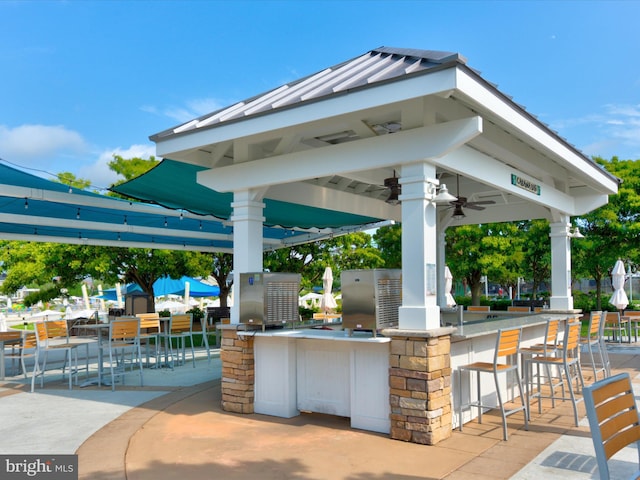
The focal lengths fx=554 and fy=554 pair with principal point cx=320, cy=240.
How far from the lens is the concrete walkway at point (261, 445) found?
14.2 ft

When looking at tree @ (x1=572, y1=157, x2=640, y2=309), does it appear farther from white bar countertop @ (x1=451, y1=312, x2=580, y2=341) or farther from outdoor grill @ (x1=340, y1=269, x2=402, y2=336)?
outdoor grill @ (x1=340, y1=269, x2=402, y2=336)

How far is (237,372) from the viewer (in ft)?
20.9

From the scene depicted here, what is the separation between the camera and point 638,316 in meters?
13.7

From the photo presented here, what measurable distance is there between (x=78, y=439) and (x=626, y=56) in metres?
19.2

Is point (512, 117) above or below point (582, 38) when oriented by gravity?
below

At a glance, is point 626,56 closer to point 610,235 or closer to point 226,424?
point 610,235

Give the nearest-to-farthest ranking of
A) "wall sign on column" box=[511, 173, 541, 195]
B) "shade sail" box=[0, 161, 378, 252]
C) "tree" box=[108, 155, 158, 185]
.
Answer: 1. "wall sign on column" box=[511, 173, 541, 195]
2. "shade sail" box=[0, 161, 378, 252]
3. "tree" box=[108, 155, 158, 185]

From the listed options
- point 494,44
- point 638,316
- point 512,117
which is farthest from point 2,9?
point 638,316

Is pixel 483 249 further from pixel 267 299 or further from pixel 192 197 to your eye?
pixel 267 299

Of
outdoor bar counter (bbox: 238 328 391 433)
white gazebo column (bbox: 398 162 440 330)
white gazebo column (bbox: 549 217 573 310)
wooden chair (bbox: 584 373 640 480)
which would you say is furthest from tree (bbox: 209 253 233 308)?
wooden chair (bbox: 584 373 640 480)

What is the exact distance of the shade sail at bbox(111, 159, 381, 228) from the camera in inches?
289

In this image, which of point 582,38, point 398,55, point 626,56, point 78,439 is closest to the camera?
point 78,439

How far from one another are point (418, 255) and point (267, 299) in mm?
1949

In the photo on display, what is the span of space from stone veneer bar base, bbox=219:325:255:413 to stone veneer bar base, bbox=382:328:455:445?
6.02ft
